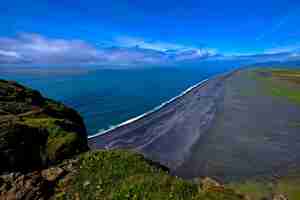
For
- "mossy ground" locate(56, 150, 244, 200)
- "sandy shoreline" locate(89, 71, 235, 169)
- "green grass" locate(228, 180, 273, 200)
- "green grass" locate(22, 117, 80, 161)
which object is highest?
"green grass" locate(22, 117, 80, 161)

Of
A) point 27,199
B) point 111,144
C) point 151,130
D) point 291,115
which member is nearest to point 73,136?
point 27,199

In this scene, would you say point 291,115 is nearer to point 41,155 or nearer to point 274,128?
point 274,128

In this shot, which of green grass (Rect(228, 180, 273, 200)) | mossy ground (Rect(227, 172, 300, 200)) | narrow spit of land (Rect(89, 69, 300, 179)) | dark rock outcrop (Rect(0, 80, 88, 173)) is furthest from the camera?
narrow spit of land (Rect(89, 69, 300, 179))

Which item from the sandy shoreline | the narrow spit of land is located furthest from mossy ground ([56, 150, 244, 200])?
the sandy shoreline

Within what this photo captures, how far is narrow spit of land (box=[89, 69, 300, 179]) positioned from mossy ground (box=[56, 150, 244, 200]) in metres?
19.6

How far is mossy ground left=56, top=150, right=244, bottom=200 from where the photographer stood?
1187 centimetres

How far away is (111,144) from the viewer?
4528 centimetres

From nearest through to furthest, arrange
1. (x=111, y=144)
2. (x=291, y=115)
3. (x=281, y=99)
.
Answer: (x=111, y=144), (x=291, y=115), (x=281, y=99)

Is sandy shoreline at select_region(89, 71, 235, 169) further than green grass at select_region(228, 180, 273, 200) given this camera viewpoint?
Yes

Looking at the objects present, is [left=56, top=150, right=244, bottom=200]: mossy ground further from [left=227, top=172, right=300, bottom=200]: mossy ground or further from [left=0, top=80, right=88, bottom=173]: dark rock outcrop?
[left=227, top=172, right=300, bottom=200]: mossy ground

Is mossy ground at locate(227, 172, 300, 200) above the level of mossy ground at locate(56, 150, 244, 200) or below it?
below

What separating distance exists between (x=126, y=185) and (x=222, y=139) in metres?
33.3

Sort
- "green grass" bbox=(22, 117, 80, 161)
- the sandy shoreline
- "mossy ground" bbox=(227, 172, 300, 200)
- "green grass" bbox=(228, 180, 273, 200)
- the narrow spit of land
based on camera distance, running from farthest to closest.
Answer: the sandy shoreline
the narrow spit of land
"green grass" bbox=(228, 180, 273, 200)
"mossy ground" bbox=(227, 172, 300, 200)
"green grass" bbox=(22, 117, 80, 161)

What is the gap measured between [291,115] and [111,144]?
38.8 m
